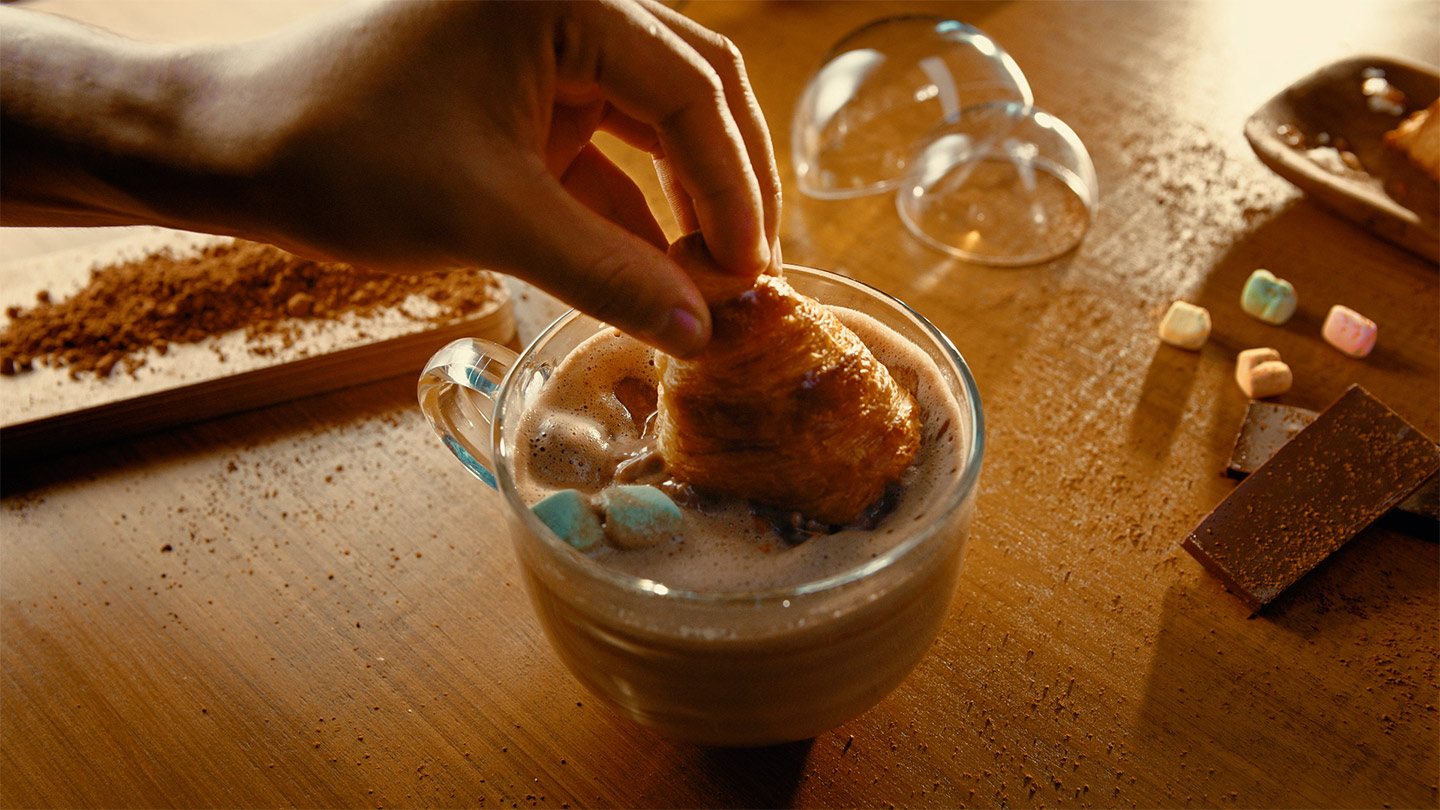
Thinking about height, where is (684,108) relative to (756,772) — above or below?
above

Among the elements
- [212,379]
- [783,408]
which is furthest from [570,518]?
[212,379]

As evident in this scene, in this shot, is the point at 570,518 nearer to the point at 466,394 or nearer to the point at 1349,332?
the point at 466,394

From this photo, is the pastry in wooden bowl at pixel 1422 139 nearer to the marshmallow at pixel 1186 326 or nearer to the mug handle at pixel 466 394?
the marshmallow at pixel 1186 326

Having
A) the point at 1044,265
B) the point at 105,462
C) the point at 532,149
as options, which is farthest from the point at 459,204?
the point at 1044,265

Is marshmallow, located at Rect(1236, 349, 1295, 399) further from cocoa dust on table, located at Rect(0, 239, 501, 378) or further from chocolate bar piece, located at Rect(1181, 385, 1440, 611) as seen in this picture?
cocoa dust on table, located at Rect(0, 239, 501, 378)

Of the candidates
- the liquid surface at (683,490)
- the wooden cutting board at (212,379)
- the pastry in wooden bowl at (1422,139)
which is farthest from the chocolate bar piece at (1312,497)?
the wooden cutting board at (212,379)
